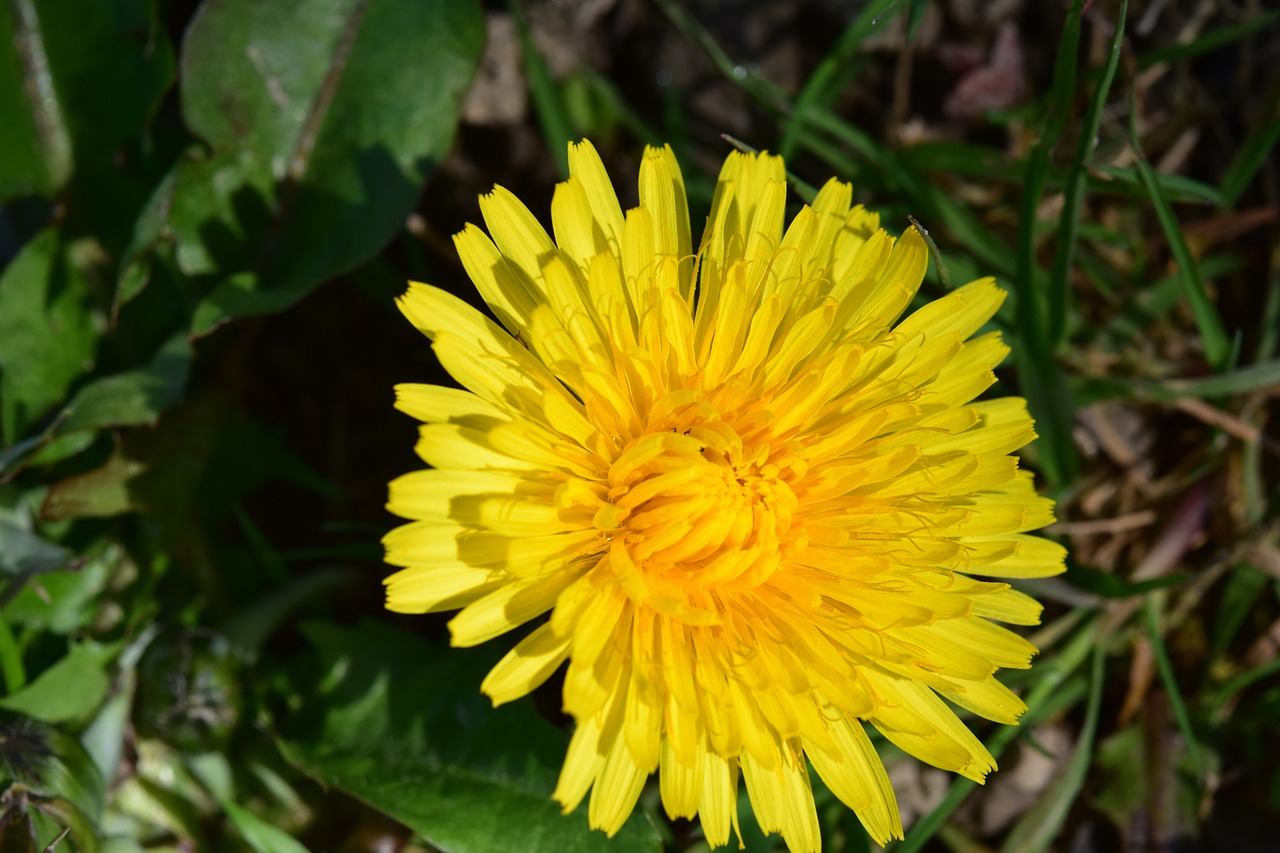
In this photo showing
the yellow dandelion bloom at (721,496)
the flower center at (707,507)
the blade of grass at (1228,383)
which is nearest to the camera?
the yellow dandelion bloom at (721,496)

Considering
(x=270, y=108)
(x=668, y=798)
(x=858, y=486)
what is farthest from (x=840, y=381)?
(x=270, y=108)

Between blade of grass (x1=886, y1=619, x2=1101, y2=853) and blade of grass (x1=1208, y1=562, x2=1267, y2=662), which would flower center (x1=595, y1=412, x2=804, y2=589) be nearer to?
blade of grass (x1=886, y1=619, x2=1101, y2=853)

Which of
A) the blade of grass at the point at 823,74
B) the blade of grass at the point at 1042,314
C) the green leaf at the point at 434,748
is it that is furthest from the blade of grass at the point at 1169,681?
the blade of grass at the point at 823,74

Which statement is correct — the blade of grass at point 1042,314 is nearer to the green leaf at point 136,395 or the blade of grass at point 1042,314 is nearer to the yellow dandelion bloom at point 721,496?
the yellow dandelion bloom at point 721,496

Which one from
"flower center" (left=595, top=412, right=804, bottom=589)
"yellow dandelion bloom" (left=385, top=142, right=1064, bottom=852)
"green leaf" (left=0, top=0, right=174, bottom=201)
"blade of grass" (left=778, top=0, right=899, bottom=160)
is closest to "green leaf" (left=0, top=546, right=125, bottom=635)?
"green leaf" (left=0, top=0, right=174, bottom=201)

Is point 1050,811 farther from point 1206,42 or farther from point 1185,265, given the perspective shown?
point 1206,42

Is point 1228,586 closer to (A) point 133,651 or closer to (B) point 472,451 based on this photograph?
(B) point 472,451
